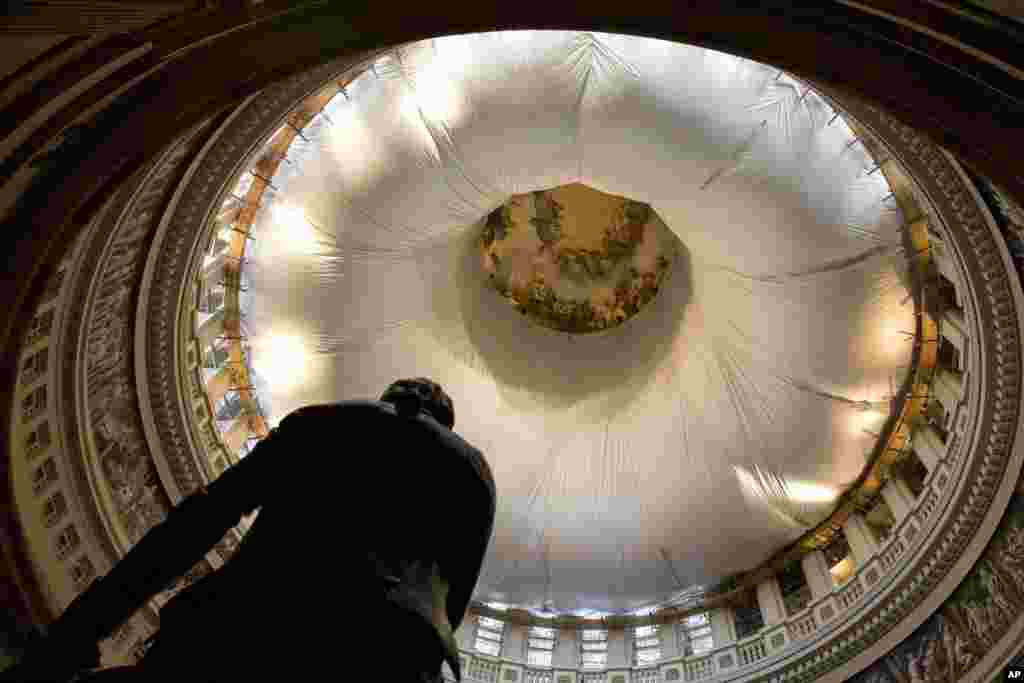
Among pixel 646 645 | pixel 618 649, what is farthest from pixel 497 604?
pixel 646 645

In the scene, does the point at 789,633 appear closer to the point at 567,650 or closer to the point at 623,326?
the point at 567,650

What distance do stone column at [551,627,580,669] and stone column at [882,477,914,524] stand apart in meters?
7.74

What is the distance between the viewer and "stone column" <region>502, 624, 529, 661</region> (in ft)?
61.9

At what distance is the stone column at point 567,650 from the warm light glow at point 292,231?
35.4 feet

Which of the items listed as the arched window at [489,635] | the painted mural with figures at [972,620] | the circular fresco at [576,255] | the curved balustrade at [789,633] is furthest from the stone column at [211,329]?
the painted mural with figures at [972,620]

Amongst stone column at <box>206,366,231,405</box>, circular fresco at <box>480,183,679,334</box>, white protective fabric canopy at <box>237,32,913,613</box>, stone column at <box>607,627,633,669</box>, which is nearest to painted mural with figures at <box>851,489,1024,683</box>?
white protective fabric canopy at <box>237,32,913,613</box>

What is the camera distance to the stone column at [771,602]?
666 inches

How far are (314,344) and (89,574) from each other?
766cm

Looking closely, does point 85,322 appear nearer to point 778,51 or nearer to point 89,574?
point 89,574

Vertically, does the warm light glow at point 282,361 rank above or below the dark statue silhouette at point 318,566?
above

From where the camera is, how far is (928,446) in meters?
15.1

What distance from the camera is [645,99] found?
14.4m

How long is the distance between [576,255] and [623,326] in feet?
8.07

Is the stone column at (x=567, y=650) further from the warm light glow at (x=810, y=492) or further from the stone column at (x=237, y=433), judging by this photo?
the stone column at (x=237, y=433)
